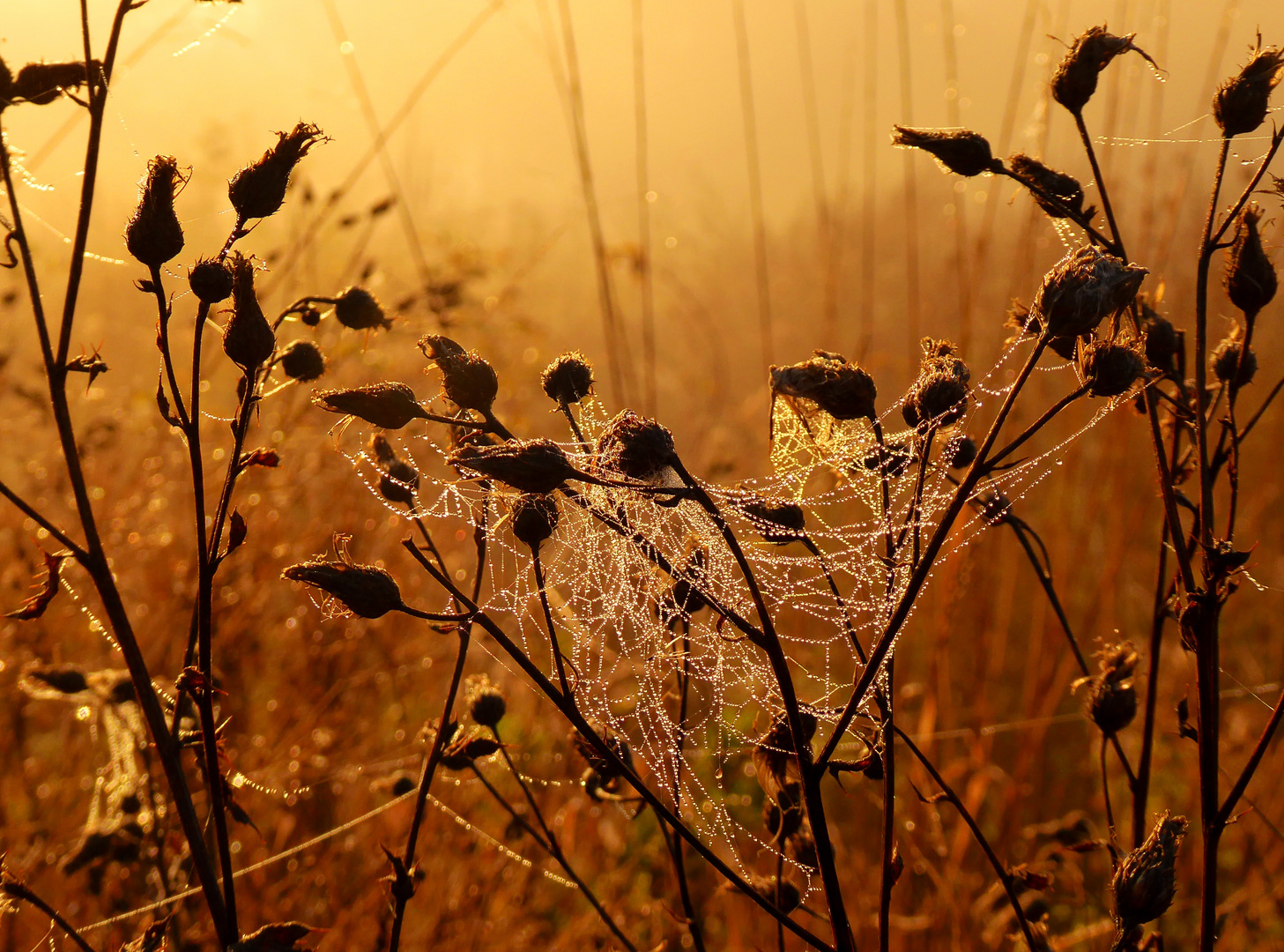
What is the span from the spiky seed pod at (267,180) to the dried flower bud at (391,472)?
242 millimetres

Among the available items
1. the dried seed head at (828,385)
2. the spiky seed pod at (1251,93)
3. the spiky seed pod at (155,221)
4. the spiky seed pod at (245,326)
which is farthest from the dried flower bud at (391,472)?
the spiky seed pod at (1251,93)

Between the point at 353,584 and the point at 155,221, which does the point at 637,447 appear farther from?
the point at 155,221

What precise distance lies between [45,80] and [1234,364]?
3.98 ft

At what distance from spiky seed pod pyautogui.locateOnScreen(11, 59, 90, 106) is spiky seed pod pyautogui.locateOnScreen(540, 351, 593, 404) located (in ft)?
1.77

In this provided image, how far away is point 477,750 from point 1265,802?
1924mm

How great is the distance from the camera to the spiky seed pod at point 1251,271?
89 centimetres

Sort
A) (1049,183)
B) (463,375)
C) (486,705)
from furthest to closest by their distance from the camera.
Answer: (486,705), (1049,183), (463,375)

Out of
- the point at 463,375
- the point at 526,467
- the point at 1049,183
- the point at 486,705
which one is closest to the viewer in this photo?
the point at 526,467

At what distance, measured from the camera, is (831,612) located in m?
2.84

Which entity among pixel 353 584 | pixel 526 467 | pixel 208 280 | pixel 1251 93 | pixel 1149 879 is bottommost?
pixel 1149 879

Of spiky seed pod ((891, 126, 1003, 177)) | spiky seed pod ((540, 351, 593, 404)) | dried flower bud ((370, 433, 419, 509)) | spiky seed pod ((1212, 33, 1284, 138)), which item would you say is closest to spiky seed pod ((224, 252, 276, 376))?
dried flower bud ((370, 433, 419, 509))

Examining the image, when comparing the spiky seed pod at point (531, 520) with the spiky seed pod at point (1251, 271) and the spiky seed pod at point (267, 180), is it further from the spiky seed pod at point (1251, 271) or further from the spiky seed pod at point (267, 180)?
the spiky seed pod at point (1251, 271)

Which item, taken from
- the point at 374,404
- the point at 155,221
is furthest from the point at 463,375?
the point at 155,221

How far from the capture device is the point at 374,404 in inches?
31.2
